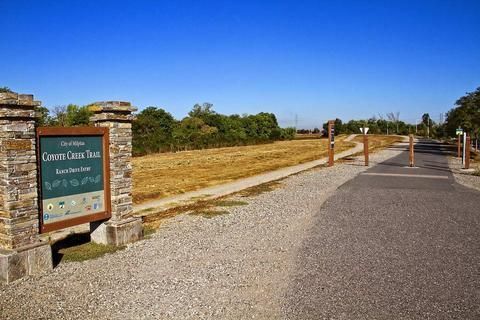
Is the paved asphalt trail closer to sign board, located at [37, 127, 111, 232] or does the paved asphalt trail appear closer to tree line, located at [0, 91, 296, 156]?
sign board, located at [37, 127, 111, 232]

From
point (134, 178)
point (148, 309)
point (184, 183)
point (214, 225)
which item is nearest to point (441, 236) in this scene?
point (214, 225)

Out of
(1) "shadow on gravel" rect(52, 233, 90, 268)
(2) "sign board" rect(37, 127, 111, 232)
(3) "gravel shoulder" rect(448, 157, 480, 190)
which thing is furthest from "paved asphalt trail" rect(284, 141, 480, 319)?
(3) "gravel shoulder" rect(448, 157, 480, 190)

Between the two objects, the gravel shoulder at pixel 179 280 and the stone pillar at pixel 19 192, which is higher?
the stone pillar at pixel 19 192

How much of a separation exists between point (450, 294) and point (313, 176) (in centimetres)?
1374

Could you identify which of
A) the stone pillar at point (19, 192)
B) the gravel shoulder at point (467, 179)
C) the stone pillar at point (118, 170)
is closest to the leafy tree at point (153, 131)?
the gravel shoulder at point (467, 179)

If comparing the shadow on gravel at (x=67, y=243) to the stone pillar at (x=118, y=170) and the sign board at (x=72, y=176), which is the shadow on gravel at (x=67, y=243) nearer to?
the stone pillar at (x=118, y=170)

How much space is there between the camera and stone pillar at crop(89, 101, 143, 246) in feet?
25.0

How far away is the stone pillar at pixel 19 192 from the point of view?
5816 millimetres

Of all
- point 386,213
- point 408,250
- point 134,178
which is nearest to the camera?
point 408,250

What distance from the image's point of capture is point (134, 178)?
20312 millimetres

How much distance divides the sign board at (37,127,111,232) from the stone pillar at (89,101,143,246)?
0.13 metres

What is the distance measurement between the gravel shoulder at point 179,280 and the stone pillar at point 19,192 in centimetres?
28

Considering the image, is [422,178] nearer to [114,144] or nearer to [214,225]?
[214,225]

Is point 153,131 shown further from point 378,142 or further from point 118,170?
point 118,170
